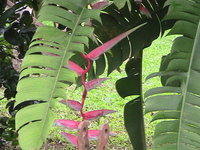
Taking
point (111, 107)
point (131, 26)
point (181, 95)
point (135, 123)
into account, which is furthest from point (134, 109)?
point (111, 107)

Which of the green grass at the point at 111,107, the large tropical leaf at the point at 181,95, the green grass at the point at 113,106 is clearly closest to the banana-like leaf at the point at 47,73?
the large tropical leaf at the point at 181,95

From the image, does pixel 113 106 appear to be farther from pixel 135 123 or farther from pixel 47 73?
pixel 47 73

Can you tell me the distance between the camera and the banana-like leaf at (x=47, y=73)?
1.73ft

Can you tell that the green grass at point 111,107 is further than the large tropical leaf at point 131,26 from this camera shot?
Yes

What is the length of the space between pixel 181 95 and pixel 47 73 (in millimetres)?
237

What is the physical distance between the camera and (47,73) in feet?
1.98

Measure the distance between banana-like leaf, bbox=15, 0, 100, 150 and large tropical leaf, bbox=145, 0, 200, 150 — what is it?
0.16 metres

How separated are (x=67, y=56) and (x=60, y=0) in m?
0.16

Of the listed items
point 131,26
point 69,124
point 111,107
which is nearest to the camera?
point 69,124

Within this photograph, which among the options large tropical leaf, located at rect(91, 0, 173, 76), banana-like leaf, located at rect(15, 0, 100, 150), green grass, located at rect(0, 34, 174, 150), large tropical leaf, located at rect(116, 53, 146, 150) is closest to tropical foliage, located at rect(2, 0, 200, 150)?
banana-like leaf, located at rect(15, 0, 100, 150)

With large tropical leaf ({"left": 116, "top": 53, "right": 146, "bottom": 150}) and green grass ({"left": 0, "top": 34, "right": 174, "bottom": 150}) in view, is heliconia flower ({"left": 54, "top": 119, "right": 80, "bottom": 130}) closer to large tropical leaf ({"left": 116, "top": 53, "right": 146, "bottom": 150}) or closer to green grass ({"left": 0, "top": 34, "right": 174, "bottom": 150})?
large tropical leaf ({"left": 116, "top": 53, "right": 146, "bottom": 150})

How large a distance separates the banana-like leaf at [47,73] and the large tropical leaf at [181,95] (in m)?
0.16

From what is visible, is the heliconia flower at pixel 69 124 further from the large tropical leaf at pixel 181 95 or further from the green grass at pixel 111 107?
the green grass at pixel 111 107

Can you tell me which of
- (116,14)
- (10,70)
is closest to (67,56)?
(116,14)
